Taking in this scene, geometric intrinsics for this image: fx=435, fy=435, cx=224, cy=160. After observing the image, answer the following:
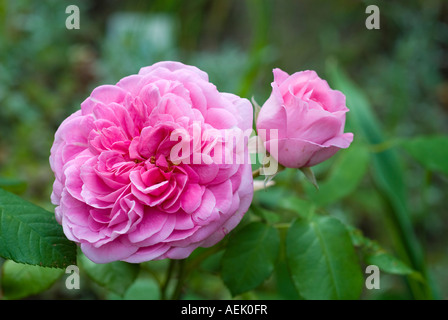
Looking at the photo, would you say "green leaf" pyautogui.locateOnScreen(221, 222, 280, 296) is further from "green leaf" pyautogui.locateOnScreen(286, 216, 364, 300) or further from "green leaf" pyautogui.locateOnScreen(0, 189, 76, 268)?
"green leaf" pyautogui.locateOnScreen(0, 189, 76, 268)

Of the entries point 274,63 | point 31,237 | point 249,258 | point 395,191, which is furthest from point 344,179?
point 274,63

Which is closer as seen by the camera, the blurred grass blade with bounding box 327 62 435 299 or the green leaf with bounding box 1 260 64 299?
the green leaf with bounding box 1 260 64 299

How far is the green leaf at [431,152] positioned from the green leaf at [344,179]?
2.2 inches

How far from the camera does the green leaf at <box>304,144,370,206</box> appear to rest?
469mm

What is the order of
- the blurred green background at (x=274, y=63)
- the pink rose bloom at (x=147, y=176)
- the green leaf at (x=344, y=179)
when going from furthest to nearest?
1. the blurred green background at (x=274, y=63)
2. the green leaf at (x=344, y=179)
3. the pink rose bloom at (x=147, y=176)

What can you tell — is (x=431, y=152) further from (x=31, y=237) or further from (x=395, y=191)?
(x=31, y=237)

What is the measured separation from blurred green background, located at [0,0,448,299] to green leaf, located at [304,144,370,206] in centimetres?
32

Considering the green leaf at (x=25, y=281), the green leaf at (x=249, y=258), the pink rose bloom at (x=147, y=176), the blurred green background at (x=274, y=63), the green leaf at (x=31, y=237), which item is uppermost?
the blurred green background at (x=274, y=63)

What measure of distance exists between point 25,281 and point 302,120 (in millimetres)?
266

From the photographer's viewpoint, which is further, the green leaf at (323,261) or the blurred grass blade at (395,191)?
the blurred grass blade at (395,191)

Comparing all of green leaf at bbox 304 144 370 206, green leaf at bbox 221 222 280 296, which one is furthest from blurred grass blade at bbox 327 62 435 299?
green leaf at bbox 221 222 280 296

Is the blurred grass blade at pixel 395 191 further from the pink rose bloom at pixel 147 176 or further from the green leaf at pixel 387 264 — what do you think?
the pink rose bloom at pixel 147 176

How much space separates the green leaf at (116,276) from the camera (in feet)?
1.22

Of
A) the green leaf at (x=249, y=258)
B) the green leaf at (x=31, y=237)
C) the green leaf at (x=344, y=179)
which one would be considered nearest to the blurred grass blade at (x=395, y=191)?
the green leaf at (x=344, y=179)
